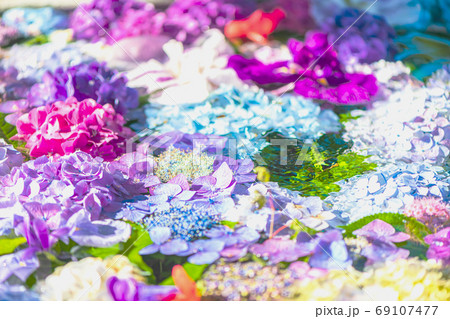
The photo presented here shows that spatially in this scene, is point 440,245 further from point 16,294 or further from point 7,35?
point 7,35

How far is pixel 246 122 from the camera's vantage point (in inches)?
57.6

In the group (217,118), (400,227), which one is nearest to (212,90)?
(217,118)

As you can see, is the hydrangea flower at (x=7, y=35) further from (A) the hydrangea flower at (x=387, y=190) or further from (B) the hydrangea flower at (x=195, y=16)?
(A) the hydrangea flower at (x=387, y=190)

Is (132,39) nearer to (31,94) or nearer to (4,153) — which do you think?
(31,94)

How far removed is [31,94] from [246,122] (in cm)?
58

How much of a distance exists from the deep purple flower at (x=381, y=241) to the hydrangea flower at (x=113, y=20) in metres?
1.14

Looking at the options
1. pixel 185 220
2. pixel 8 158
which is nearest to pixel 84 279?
pixel 185 220

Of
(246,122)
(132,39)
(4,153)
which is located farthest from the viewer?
(132,39)

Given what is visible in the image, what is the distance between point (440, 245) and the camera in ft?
3.53

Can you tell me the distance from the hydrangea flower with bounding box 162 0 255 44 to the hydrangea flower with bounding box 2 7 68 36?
0.41 meters

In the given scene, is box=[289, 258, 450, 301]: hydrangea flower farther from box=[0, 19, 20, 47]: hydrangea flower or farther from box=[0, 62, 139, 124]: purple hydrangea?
box=[0, 19, 20, 47]: hydrangea flower

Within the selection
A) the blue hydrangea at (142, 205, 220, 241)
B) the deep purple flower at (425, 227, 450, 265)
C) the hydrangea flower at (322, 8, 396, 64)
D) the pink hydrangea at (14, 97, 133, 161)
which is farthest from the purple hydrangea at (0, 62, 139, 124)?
the deep purple flower at (425, 227, 450, 265)

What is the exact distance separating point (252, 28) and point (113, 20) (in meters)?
0.49
